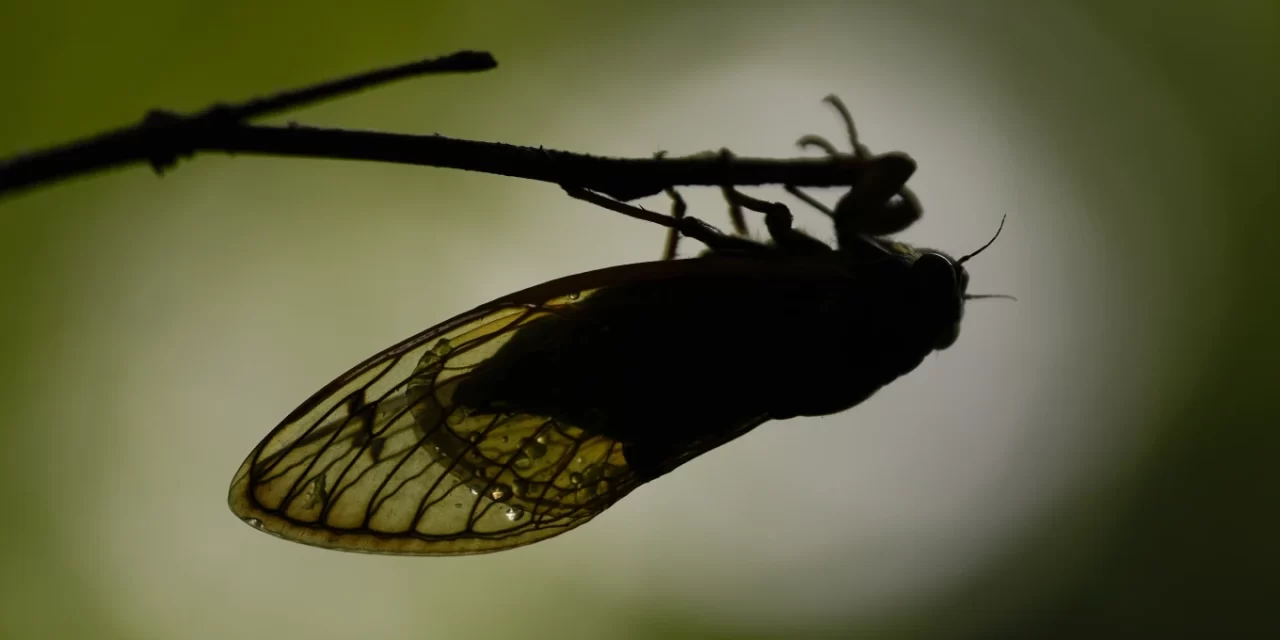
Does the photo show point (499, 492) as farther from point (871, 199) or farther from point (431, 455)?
point (871, 199)

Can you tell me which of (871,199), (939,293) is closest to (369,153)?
(871,199)

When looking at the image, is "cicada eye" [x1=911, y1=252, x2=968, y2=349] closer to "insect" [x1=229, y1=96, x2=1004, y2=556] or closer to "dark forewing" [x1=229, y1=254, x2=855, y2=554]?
"insect" [x1=229, y1=96, x2=1004, y2=556]

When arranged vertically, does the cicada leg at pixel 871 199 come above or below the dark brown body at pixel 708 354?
above

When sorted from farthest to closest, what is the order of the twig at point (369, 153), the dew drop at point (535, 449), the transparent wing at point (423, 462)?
the dew drop at point (535, 449) → the transparent wing at point (423, 462) → the twig at point (369, 153)

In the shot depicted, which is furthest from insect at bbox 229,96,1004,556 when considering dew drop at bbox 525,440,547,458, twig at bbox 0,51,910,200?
twig at bbox 0,51,910,200

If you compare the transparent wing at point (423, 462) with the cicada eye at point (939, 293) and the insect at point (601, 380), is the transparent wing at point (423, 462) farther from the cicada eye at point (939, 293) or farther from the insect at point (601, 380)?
the cicada eye at point (939, 293)

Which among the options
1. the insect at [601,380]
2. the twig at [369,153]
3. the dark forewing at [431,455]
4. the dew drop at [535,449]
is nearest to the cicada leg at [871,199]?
the insect at [601,380]

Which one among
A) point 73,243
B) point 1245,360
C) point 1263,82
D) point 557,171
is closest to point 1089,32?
point 1263,82
